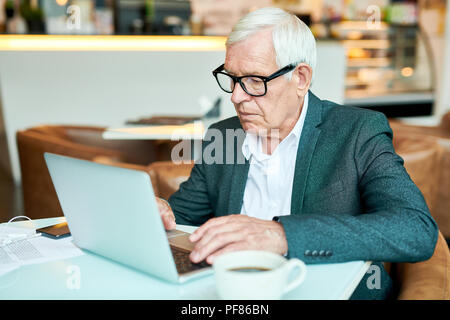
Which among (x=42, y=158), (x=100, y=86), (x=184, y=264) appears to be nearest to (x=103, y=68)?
(x=100, y=86)

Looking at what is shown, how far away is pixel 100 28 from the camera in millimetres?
5684

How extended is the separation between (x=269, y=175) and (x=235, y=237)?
541 mm

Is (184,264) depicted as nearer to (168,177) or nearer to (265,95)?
(265,95)

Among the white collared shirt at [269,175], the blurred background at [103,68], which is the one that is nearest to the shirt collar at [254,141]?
the white collared shirt at [269,175]

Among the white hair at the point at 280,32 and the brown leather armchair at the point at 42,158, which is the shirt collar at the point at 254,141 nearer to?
the white hair at the point at 280,32

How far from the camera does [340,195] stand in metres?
1.35

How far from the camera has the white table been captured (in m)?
0.94

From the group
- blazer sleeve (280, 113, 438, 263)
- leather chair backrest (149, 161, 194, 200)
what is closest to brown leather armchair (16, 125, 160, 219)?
leather chair backrest (149, 161, 194, 200)

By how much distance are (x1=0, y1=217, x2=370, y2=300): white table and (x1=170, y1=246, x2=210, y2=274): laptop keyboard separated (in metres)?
0.03

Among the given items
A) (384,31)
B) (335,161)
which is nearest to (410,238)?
(335,161)

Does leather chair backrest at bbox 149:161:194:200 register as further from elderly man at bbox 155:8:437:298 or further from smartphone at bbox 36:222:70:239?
smartphone at bbox 36:222:70:239

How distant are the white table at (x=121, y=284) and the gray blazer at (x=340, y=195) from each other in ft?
0.19
